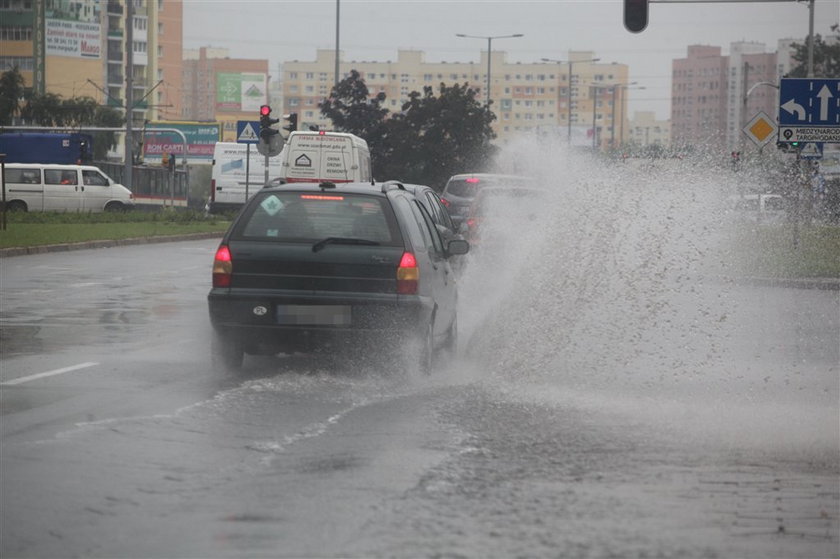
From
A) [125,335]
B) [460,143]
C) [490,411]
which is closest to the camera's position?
[490,411]

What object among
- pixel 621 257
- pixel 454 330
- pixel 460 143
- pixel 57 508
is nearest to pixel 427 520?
pixel 57 508

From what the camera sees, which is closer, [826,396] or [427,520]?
[427,520]

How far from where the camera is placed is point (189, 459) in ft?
25.4

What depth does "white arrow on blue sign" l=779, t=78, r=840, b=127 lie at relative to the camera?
72.0ft

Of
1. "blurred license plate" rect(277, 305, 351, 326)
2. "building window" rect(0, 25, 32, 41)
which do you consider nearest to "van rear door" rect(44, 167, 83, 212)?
"blurred license plate" rect(277, 305, 351, 326)

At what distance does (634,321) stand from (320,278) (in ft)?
21.0

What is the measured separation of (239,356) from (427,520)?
5.34m

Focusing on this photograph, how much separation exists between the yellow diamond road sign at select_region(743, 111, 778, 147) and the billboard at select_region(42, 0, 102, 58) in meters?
88.9

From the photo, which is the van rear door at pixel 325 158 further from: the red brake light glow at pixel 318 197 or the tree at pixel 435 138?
the red brake light glow at pixel 318 197

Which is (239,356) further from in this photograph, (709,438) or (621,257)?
(621,257)

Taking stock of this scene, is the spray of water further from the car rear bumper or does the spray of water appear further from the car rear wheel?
the car rear wheel

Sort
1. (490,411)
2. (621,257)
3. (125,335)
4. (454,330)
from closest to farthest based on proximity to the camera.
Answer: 1. (490,411)
2. (454,330)
3. (125,335)
4. (621,257)

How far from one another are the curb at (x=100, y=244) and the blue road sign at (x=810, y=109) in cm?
1395

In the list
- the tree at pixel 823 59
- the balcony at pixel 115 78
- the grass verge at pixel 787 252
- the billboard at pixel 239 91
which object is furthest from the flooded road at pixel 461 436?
the billboard at pixel 239 91
